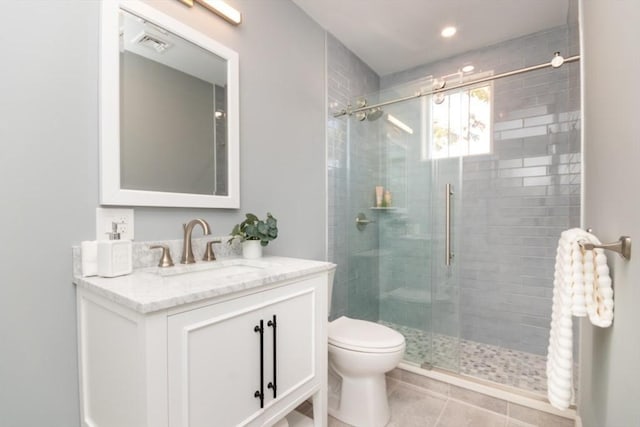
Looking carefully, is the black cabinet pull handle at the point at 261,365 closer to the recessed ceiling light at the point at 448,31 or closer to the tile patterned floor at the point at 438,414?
the tile patterned floor at the point at 438,414

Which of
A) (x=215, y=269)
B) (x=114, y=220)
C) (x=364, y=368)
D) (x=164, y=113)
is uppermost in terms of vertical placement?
(x=164, y=113)

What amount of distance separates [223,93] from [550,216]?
2.51 m

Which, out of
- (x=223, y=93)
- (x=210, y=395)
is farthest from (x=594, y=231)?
(x=223, y=93)

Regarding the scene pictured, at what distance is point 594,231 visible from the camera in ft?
4.00

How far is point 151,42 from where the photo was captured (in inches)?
51.8

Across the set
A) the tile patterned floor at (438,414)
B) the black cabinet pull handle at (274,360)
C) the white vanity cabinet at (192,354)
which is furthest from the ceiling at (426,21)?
the tile patterned floor at (438,414)

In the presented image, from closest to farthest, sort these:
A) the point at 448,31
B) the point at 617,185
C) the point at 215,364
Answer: the point at 617,185 → the point at 215,364 → the point at 448,31

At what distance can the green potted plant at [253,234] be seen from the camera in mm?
1558

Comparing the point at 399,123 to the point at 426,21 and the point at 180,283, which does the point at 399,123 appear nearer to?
the point at 426,21

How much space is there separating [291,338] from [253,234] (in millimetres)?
564

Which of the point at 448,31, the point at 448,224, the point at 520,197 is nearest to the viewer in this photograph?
the point at 448,224

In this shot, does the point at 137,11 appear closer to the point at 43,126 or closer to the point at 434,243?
the point at 43,126

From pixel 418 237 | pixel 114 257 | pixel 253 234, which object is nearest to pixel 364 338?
pixel 253 234

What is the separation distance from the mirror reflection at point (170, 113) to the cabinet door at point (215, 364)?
2.21 ft
